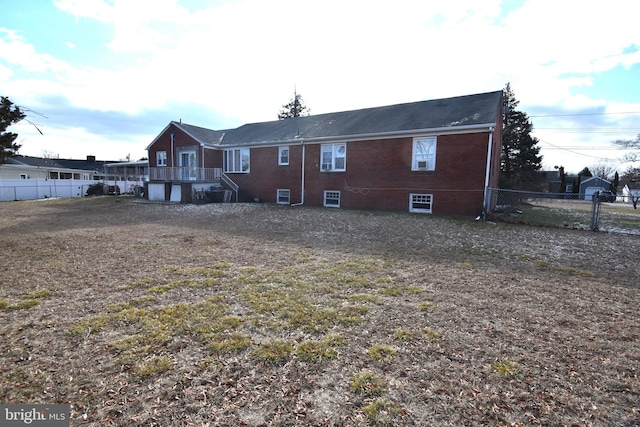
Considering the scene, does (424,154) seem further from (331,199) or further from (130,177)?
(130,177)

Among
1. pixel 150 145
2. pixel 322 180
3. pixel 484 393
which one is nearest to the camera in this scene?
pixel 484 393

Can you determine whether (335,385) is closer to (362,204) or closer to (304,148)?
(362,204)

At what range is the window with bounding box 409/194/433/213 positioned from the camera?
47.5 ft

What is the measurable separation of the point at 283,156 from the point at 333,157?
3627 millimetres

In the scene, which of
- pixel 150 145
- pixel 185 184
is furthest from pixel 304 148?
pixel 150 145

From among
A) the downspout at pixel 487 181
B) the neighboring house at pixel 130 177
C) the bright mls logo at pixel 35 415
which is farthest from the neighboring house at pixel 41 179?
the downspout at pixel 487 181

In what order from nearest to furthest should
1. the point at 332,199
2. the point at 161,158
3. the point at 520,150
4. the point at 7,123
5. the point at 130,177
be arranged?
1. the point at 7,123
2. the point at 332,199
3. the point at 161,158
4. the point at 520,150
5. the point at 130,177

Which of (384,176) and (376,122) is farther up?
(376,122)

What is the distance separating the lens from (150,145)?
952 inches

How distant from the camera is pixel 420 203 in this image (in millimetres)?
14750

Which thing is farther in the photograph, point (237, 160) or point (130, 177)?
point (130, 177)

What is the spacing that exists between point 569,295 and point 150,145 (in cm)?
2660

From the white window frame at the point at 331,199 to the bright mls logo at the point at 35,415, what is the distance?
15225mm

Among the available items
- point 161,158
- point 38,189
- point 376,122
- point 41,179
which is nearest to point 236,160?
point 161,158
